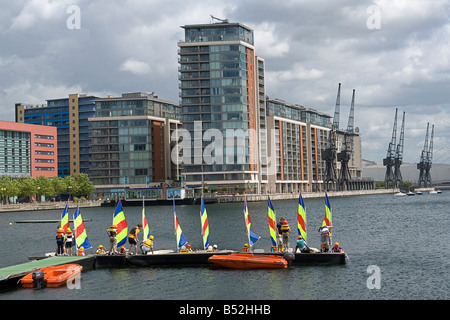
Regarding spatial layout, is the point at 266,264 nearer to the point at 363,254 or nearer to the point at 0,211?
the point at 363,254

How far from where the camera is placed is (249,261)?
147ft

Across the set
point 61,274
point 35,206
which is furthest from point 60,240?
point 35,206

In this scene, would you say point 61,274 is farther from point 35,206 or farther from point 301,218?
point 35,206

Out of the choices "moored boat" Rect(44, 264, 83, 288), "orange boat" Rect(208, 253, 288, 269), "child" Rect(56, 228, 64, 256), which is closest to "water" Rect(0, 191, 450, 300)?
"orange boat" Rect(208, 253, 288, 269)


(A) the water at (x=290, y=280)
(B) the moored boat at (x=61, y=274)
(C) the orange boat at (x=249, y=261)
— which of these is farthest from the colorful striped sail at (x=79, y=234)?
(C) the orange boat at (x=249, y=261)

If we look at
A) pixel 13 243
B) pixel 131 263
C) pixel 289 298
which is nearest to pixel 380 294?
pixel 289 298

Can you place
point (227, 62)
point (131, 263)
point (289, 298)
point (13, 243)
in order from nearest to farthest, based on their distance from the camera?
1. point (289, 298)
2. point (131, 263)
3. point (13, 243)
4. point (227, 62)

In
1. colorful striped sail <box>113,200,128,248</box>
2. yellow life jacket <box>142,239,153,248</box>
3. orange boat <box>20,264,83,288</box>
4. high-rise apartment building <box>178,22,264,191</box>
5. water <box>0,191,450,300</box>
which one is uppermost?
high-rise apartment building <box>178,22,264,191</box>

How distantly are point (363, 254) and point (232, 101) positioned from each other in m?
147

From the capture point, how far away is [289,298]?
116 ft

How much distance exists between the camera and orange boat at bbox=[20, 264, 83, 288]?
3938 cm

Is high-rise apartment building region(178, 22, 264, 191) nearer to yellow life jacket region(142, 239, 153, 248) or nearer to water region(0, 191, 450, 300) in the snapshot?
water region(0, 191, 450, 300)

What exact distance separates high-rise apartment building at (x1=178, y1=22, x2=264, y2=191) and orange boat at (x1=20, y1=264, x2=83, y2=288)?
156 metres

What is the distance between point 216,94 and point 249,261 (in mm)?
155022
